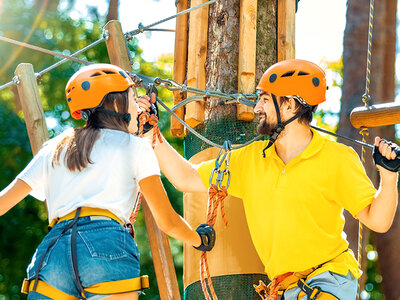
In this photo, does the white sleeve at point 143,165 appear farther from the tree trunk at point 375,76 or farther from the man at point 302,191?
the tree trunk at point 375,76

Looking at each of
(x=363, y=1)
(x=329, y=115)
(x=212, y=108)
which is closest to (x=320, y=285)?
(x=212, y=108)

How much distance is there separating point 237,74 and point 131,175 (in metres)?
1.69

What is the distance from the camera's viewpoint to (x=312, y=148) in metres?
4.20

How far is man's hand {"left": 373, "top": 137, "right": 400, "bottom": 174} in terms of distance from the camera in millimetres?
3916

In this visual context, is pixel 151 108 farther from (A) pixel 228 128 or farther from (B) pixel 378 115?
(B) pixel 378 115

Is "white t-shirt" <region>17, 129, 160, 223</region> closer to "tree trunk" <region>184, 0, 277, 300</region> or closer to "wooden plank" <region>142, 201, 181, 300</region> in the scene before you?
"tree trunk" <region>184, 0, 277, 300</region>

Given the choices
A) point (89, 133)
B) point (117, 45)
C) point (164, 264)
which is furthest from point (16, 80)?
point (89, 133)

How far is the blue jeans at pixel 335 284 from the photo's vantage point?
12.6ft

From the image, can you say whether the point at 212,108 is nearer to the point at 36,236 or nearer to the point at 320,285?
the point at 320,285

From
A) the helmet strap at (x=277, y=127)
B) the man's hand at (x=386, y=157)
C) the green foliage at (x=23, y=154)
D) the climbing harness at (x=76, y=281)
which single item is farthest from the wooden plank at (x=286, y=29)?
the green foliage at (x=23, y=154)

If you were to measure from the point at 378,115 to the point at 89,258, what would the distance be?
2179 mm

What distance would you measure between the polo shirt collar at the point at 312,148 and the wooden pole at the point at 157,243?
1331 mm

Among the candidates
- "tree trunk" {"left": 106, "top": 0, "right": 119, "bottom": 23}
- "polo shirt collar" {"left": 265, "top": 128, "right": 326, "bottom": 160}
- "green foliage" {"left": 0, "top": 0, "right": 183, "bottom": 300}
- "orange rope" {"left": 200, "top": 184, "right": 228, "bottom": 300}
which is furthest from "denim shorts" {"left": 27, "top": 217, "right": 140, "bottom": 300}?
"tree trunk" {"left": 106, "top": 0, "right": 119, "bottom": 23}

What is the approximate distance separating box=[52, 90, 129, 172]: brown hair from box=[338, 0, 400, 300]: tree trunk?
6.46m
